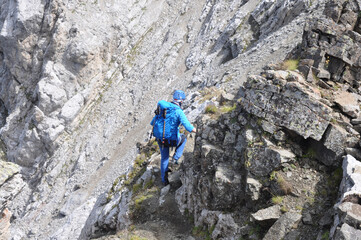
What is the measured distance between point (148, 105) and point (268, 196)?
1044 inches

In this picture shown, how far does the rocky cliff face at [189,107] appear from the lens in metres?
8.20

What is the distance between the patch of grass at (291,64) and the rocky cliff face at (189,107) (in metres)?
0.36

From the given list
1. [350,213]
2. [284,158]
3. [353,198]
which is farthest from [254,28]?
[350,213]

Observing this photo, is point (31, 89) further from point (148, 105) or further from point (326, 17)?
point (326, 17)

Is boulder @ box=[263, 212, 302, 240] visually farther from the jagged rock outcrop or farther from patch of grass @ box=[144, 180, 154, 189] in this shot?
patch of grass @ box=[144, 180, 154, 189]

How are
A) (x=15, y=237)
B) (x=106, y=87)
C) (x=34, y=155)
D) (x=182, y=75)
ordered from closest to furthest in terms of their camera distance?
(x=15, y=237) < (x=182, y=75) < (x=34, y=155) < (x=106, y=87)

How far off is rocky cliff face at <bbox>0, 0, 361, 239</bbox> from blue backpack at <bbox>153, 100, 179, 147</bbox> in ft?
3.30

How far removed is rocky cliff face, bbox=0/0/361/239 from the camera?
820 centimetres

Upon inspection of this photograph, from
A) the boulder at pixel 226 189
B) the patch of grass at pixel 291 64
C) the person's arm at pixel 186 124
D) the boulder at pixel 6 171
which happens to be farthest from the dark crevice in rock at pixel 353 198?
the boulder at pixel 6 171

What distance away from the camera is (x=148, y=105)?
33594 millimetres

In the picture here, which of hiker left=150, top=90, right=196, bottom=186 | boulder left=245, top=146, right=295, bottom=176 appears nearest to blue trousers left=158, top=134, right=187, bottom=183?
hiker left=150, top=90, right=196, bottom=186

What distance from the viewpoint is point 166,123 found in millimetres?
10586

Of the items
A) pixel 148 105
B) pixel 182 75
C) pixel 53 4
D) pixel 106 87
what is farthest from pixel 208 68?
pixel 53 4

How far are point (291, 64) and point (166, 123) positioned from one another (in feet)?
17.4
